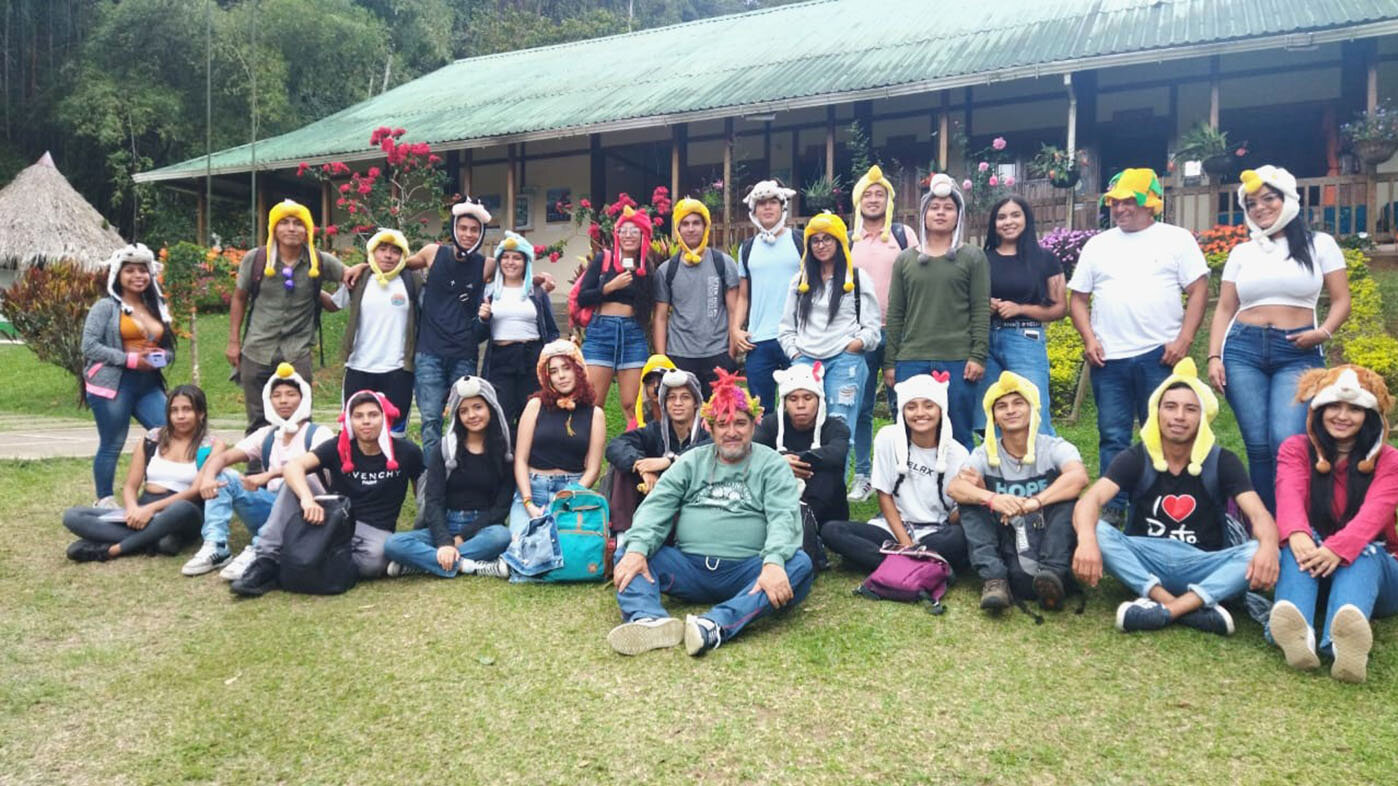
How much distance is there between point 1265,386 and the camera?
4.39 m

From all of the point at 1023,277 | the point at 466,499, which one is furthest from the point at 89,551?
the point at 1023,277

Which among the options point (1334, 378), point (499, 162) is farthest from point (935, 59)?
point (1334, 378)

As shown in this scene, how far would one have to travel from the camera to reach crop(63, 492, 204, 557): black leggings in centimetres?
521

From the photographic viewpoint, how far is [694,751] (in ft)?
9.56

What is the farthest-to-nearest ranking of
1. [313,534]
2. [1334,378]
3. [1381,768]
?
[313,534]
[1334,378]
[1381,768]

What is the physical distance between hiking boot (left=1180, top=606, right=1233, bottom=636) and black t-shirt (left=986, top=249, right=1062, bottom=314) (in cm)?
184

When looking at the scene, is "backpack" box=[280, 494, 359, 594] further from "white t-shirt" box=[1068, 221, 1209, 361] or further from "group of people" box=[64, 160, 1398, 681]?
"white t-shirt" box=[1068, 221, 1209, 361]

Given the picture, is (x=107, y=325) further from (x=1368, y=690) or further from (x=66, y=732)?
(x=1368, y=690)

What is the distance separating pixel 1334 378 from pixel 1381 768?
163 cm

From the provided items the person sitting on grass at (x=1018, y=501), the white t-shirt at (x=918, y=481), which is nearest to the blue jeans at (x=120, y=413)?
the white t-shirt at (x=918, y=481)

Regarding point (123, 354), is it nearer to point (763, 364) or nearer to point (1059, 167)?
point (763, 364)

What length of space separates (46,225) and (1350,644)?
30.2 metres

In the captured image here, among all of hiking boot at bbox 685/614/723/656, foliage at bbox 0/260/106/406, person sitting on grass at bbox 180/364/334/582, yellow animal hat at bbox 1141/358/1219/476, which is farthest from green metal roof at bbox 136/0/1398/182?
hiking boot at bbox 685/614/723/656

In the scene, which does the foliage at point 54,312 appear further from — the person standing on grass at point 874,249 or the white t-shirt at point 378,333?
the person standing on grass at point 874,249
